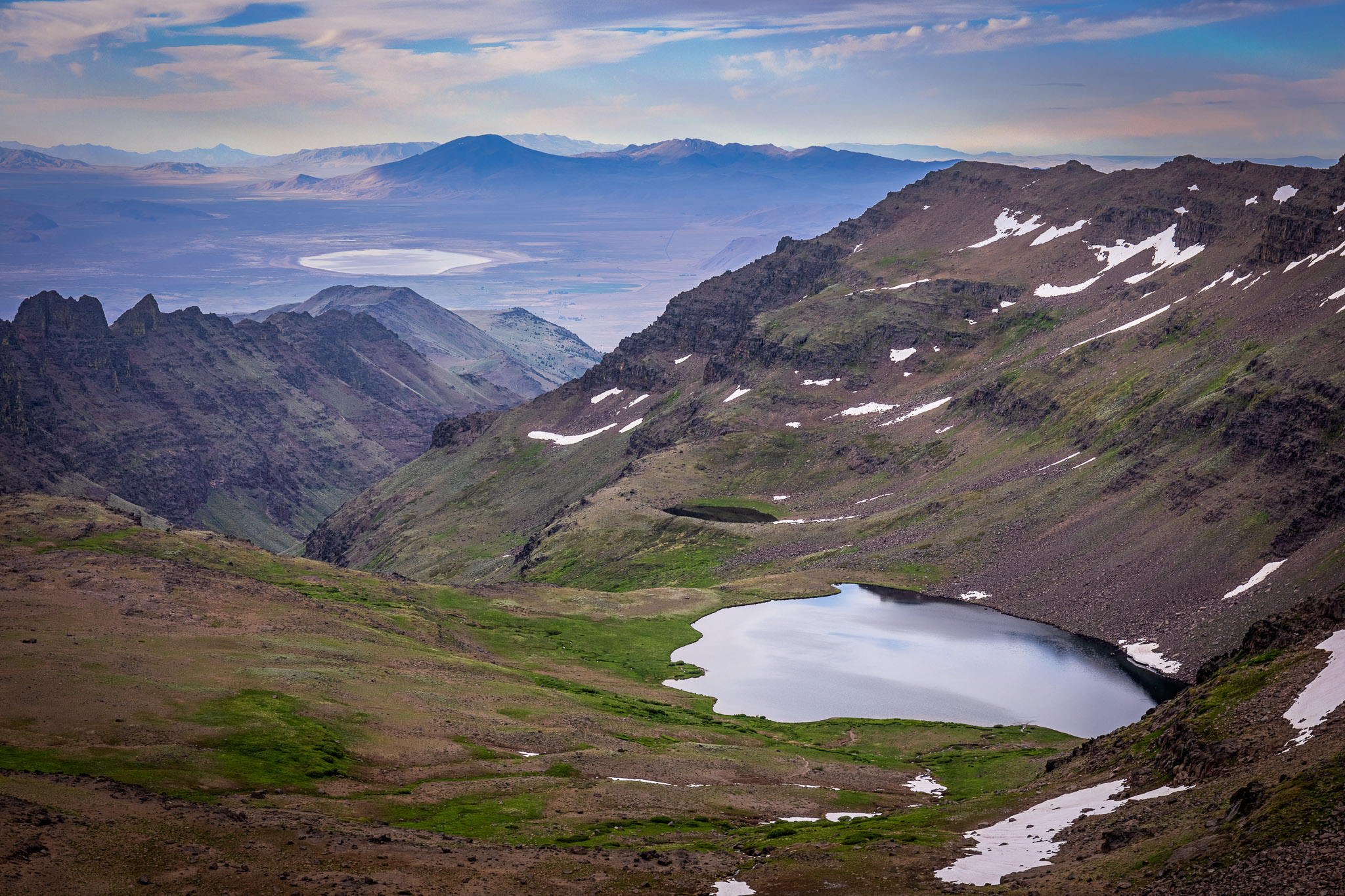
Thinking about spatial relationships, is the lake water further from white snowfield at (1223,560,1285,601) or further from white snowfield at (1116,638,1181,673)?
white snowfield at (1223,560,1285,601)

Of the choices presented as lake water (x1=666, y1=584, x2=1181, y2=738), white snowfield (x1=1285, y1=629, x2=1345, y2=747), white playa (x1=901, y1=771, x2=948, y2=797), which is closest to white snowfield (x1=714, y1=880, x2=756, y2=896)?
white snowfield (x1=1285, y1=629, x2=1345, y2=747)

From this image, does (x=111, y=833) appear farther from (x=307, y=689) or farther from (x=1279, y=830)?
(x=1279, y=830)

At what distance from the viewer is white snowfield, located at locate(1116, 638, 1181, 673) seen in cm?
12569

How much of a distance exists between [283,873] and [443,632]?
7918 centimetres

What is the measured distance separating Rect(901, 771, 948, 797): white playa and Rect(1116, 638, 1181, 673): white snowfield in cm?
4984

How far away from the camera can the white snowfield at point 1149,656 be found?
412 ft

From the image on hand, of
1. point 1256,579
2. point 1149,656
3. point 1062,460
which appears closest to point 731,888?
point 1149,656

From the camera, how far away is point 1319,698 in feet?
179

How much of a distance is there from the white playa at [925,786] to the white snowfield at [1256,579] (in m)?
63.7

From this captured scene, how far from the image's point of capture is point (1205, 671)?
8281cm

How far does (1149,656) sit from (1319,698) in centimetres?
8027

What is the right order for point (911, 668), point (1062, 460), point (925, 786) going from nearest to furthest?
1. point (925, 786)
2. point (911, 668)
3. point (1062, 460)

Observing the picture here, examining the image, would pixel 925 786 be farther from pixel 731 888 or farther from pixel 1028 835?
pixel 731 888

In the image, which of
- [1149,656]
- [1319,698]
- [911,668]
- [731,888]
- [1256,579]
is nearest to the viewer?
[731,888]
